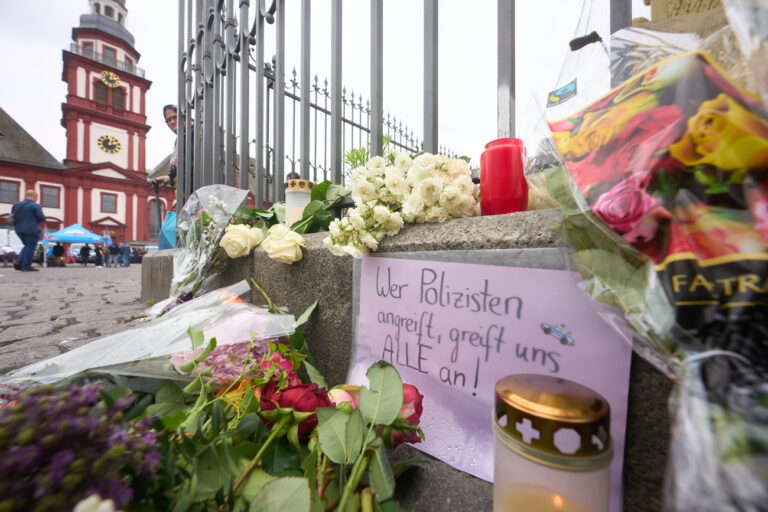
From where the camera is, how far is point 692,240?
361mm

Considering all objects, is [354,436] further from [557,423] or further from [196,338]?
[196,338]

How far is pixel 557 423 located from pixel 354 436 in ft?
0.99

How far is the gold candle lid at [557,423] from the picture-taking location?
367mm

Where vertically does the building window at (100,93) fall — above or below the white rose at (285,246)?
above

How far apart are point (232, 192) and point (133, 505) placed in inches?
69.6

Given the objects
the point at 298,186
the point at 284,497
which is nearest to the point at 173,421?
the point at 284,497

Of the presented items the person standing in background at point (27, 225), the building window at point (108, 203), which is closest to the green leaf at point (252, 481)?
the person standing in background at point (27, 225)

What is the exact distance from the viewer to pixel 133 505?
0.36 m

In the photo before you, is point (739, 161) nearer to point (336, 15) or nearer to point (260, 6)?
point (336, 15)

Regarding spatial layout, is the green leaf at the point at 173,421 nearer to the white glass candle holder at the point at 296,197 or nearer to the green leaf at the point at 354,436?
the green leaf at the point at 354,436

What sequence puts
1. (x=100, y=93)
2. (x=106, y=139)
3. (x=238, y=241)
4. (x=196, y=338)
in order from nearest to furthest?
(x=196, y=338)
(x=238, y=241)
(x=106, y=139)
(x=100, y=93)

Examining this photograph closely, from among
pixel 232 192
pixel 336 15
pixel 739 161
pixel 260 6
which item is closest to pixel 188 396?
pixel 739 161

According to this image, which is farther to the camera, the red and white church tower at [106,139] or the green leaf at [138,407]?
the red and white church tower at [106,139]

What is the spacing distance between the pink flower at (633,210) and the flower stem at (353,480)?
49 cm
